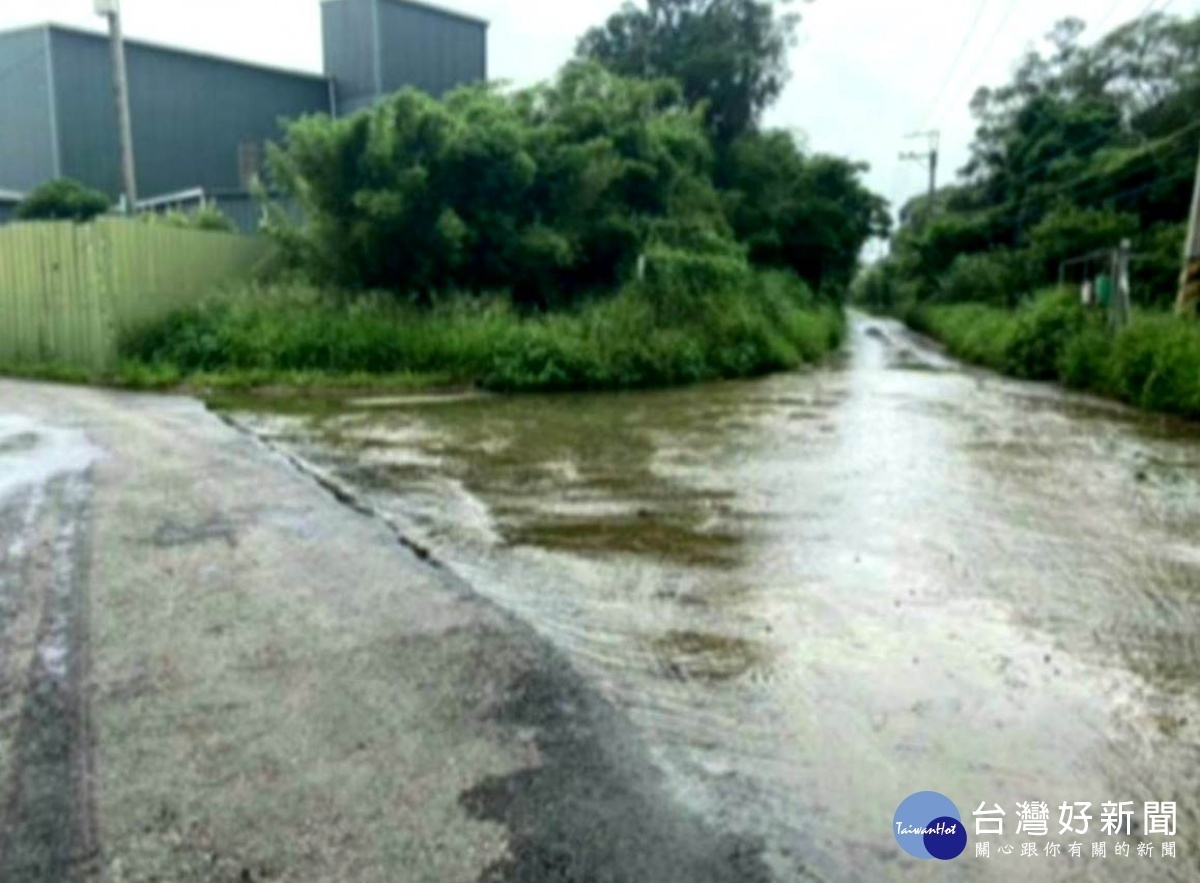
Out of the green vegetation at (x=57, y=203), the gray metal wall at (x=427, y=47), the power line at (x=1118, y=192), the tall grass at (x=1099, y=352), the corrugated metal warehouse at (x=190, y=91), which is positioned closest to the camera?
the tall grass at (x=1099, y=352)

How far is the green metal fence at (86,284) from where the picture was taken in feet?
42.3

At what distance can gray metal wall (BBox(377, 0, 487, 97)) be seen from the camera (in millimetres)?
24422

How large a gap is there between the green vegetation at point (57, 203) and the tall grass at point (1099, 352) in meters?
16.7

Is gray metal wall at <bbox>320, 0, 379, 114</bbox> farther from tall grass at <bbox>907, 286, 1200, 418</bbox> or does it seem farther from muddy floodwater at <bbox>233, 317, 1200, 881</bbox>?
muddy floodwater at <bbox>233, 317, 1200, 881</bbox>

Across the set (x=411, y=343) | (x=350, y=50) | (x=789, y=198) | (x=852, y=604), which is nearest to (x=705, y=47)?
(x=789, y=198)

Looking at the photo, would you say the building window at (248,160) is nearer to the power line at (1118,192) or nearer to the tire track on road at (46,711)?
the tire track on road at (46,711)

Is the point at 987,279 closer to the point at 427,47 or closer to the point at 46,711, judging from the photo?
the point at 427,47

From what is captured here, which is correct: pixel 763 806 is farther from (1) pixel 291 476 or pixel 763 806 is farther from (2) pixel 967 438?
(2) pixel 967 438

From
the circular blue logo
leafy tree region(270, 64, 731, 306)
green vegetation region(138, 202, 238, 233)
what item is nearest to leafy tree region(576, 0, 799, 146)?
leafy tree region(270, 64, 731, 306)

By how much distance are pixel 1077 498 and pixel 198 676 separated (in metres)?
5.16

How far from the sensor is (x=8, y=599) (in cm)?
388

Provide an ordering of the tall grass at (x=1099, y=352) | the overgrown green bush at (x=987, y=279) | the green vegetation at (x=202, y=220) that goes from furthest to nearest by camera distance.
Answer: the overgrown green bush at (x=987, y=279)
the green vegetation at (x=202, y=220)
the tall grass at (x=1099, y=352)

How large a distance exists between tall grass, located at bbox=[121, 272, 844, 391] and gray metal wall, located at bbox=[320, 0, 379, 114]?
12.5 m

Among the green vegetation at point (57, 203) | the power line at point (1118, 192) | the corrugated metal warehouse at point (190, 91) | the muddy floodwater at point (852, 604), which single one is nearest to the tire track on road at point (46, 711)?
the muddy floodwater at point (852, 604)
